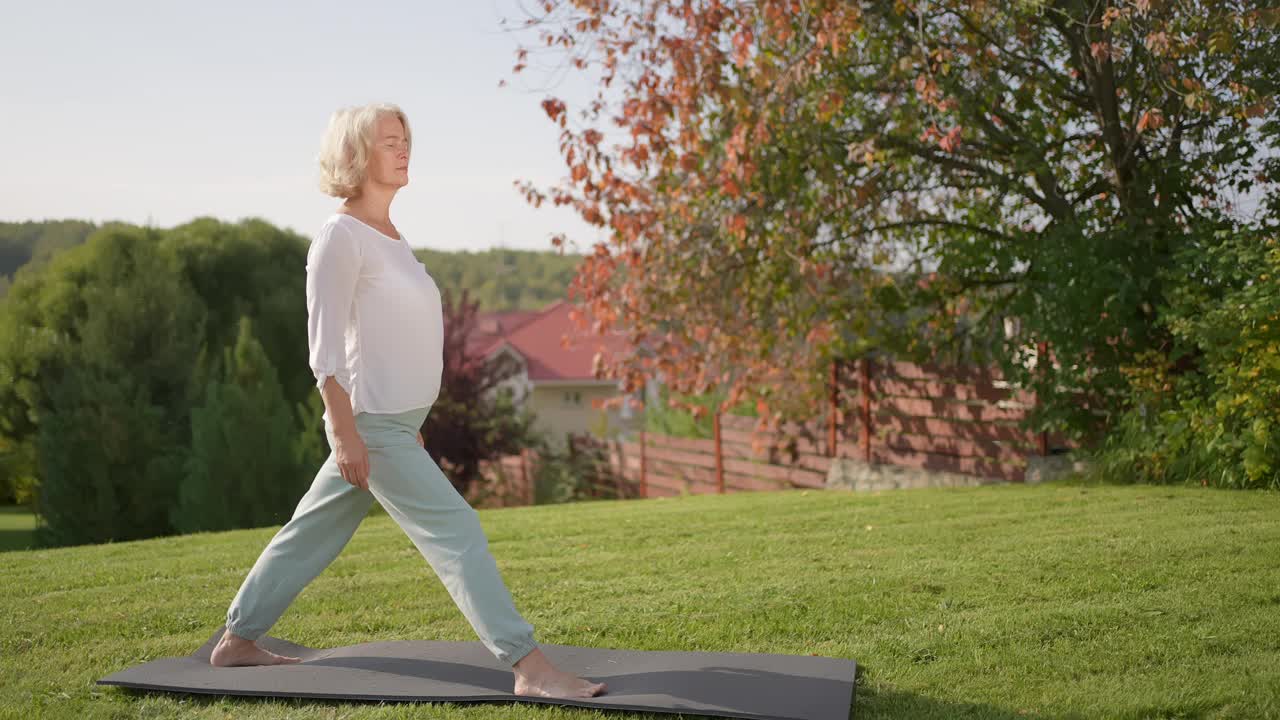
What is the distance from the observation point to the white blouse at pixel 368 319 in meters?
3.68

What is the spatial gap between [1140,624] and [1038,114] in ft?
26.8

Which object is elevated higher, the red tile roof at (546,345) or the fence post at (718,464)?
the red tile roof at (546,345)

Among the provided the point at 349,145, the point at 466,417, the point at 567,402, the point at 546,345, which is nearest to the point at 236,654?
the point at 349,145

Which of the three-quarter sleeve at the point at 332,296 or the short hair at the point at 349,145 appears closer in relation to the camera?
the three-quarter sleeve at the point at 332,296

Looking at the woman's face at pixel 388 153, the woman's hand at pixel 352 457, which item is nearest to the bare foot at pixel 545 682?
the woman's hand at pixel 352 457

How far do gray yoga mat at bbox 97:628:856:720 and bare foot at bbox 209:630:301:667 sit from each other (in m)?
0.04

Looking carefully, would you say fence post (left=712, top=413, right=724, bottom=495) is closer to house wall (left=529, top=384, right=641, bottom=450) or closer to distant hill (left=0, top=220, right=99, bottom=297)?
distant hill (left=0, top=220, right=99, bottom=297)

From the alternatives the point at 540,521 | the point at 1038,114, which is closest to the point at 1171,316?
the point at 1038,114

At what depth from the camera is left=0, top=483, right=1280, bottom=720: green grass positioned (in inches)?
146

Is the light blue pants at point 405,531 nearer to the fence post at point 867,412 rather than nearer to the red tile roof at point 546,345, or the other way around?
the fence post at point 867,412

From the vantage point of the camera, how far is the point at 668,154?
439 inches

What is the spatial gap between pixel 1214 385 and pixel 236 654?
8247 mm

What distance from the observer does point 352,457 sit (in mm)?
3662

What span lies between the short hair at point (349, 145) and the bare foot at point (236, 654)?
5.36ft
